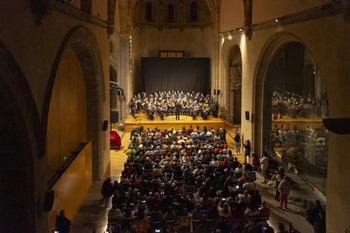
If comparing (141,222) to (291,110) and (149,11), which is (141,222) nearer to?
(291,110)

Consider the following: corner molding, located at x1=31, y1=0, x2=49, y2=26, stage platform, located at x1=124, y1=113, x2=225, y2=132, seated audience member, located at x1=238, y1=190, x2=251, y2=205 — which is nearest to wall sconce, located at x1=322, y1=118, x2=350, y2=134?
seated audience member, located at x1=238, y1=190, x2=251, y2=205

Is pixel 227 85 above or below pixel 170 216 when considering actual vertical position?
above

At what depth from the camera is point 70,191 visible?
43.3 ft

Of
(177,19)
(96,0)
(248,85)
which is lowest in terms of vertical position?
(248,85)

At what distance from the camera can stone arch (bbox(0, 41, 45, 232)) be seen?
28.3ft

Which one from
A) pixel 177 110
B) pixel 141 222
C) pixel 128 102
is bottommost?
pixel 141 222

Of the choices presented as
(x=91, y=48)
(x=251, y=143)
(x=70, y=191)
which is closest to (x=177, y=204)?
(x=70, y=191)

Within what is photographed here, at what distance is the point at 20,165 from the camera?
29.4ft

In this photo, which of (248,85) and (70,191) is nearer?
(70,191)

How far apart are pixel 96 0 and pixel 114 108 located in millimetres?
12003

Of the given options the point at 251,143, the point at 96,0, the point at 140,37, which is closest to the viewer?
the point at 96,0

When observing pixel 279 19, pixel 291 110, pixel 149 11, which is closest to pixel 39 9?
pixel 279 19

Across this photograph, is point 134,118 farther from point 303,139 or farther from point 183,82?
point 303,139

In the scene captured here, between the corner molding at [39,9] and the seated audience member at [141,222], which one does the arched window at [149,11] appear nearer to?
the seated audience member at [141,222]
